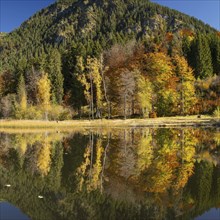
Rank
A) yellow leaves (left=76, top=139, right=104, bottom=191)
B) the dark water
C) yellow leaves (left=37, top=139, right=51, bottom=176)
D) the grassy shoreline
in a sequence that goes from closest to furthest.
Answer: the dark water, yellow leaves (left=76, top=139, right=104, bottom=191), yellow leaves (left=37, top=139, right=51, bottom=176), the grassy shoreline

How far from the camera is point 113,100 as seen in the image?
67.6 meters

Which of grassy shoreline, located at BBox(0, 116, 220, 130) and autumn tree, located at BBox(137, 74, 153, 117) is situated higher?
autumn tree, located at BBox(137, 74, 153, 117)

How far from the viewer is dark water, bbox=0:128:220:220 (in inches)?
347

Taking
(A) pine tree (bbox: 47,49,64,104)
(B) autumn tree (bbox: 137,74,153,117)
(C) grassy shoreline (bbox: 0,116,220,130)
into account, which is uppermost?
(A) pine tree (bbox: 47,49,64,104)

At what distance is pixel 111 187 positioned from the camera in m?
11.4

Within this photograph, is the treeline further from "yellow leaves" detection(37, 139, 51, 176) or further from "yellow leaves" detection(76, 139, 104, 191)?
"yellow leaves" detection(76, 139, 104, 191)

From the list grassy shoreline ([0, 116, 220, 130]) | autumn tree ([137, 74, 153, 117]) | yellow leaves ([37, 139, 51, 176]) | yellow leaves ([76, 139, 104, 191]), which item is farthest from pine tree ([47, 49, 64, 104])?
yellow leaves ([76, 139, 104, 191])

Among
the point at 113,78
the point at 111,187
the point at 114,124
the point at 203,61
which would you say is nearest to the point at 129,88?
the point at 114,124

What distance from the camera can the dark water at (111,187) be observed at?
A: 28.9 ft

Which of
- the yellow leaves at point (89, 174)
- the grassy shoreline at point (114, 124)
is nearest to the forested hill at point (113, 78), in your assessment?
the grassy shoreline at point (114, 124)

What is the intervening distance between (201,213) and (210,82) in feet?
208

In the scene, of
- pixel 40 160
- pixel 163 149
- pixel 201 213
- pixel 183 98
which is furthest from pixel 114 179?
pixel 183 98

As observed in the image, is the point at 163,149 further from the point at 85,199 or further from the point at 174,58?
the point at 174,58

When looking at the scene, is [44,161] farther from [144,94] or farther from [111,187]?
[144,94]
